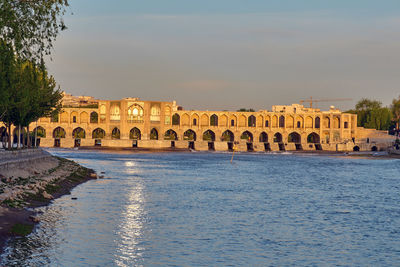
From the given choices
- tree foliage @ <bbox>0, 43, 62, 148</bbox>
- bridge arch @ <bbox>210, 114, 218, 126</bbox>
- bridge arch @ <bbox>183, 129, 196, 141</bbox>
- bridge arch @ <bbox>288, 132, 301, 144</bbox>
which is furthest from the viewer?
bridge arch @ <bbox>288, 132, 301, 144</bbox>

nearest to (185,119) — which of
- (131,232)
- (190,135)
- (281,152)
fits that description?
(190,135)

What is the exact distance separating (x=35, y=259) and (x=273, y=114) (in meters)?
113

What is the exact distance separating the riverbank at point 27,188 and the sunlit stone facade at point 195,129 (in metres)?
69.2

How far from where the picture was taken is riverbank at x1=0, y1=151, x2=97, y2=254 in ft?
61.2

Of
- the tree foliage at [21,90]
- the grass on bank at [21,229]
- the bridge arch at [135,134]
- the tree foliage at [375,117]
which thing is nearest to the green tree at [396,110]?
the tree foliage at [375,117]

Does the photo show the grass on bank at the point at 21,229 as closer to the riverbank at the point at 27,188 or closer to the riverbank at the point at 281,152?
the riverbank at the point at 27,188

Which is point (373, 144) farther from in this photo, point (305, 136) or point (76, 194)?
point (76, 194)

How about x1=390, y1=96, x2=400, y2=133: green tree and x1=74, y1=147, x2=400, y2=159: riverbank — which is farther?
x1=390, y1=96, x2=400, y2=133: green tree

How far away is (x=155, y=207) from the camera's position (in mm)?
27625

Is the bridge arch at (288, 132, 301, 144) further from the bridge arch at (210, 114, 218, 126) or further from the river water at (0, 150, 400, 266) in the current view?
the river water at (0, 150, 400, 266)

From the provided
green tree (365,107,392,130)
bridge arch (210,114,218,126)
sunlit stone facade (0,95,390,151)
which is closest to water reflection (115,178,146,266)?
sunlit stone facade (0,95,390,151)

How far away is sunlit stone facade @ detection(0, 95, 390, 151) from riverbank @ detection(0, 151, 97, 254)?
69228 millimetres

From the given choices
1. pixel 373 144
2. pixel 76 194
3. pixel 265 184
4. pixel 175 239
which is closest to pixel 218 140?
pixel 373 144

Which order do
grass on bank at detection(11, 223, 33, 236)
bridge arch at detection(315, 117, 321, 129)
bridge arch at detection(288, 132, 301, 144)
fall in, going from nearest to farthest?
1. grass on bank at detection(11, 223, 33, 236)
2. bridge arch at detection(315, 117, 321, 129)
3. bridge arch at detection(288, 132, 301, 144)
